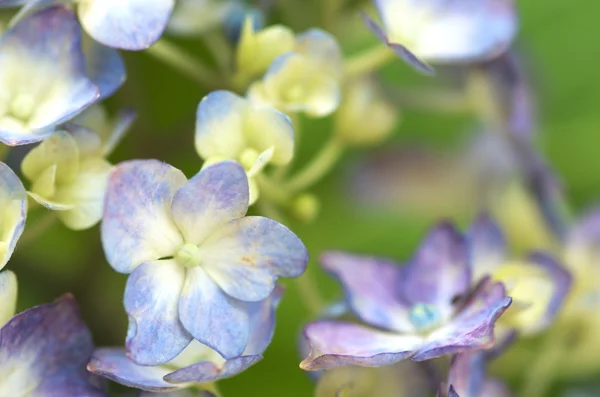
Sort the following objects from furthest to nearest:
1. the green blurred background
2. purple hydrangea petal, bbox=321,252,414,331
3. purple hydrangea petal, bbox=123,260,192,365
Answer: the green blurred background → purple hydrangea petal, bbox=321,252,414,331 → purple hydrangea petal, bbox=123,260,192,365

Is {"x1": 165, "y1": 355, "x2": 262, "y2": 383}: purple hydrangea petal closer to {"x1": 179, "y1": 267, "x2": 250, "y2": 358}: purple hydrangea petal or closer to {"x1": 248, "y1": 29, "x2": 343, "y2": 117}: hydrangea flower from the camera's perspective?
{"x1": 179, "y1": 267, "x2": 250, "y2": 358}: purple hydrangea petal

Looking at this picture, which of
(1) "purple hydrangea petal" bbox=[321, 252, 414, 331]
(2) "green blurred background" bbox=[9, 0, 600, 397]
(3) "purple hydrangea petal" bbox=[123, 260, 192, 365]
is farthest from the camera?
(2) "green blurred background" bbox=[9, 0, 600, 397]

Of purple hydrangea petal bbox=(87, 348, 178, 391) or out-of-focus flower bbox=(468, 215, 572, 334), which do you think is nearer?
Result: purple hydrangea petal bbox=(87, 348, 178, 391)

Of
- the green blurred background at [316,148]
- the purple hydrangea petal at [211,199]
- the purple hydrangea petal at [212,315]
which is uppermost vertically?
the purple hydrangea petal at [211,199]

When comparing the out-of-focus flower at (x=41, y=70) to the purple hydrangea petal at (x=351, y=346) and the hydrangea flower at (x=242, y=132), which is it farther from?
the purple hydrangea petal at (x=351, y=346)

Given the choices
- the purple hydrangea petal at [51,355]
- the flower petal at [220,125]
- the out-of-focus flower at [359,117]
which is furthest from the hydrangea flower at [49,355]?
the out-of-focus flower at [359,117]

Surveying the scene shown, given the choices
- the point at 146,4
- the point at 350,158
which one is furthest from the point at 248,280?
the point at 350,158

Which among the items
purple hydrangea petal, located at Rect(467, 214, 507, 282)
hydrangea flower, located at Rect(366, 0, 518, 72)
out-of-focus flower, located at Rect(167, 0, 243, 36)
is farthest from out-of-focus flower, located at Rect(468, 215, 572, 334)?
out-of-focus flower, located at Rect(167, 0, 243, 36)
